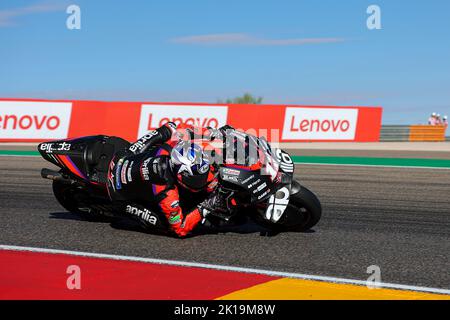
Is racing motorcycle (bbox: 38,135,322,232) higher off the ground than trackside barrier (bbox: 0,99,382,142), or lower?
lower

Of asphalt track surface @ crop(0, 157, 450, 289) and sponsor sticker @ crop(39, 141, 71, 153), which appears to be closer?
asphalt track surface @ crop(0, 157, 450, 289)

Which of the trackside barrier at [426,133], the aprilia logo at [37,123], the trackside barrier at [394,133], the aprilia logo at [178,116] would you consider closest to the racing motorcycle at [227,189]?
the aprilia logo at [178,116]

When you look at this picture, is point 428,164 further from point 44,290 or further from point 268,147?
point 44,290

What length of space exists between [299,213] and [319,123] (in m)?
16.4

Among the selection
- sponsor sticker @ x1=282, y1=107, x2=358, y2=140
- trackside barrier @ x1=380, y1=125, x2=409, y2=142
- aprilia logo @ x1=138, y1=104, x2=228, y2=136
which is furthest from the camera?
trackside barrier @ x1=380, y1=125, x2=409, y2=142

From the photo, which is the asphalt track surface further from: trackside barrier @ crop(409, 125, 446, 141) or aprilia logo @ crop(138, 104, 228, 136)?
trackside barrier @ crop(409, 125, 446, 141)

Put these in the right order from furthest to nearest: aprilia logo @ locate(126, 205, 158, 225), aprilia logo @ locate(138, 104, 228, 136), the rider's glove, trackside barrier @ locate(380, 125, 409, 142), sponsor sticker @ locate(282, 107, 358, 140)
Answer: trackside barrier @ locate(380, 125, 409, 142), sponsor sticker @ locate(282, 107, 358, 140), aprilia logo @ locate(138, 104, 228, 136), aprilia logo @ locate(126, 205, 158, 225), the rider's glove

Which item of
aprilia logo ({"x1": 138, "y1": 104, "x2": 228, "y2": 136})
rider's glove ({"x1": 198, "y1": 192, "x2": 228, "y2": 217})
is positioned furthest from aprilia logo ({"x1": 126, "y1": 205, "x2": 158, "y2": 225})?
aprilia logo ({"x1": 138, "y1": 104, "x2": 228, "y2": 136})

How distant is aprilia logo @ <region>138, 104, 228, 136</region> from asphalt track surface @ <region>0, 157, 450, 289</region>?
1099 centimetres

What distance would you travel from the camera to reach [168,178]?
5.83m

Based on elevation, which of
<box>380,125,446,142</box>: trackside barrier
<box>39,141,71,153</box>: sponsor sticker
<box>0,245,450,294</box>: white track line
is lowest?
<box>0,245,450,294</box>: white track line

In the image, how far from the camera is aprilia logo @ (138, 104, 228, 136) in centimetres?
2005
